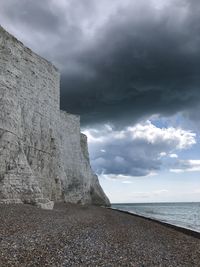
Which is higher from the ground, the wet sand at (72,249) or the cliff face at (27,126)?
the cliff face at (27,126)

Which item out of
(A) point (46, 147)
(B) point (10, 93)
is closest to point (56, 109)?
(A) point (46, 147)

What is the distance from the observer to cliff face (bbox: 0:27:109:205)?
20.7 m

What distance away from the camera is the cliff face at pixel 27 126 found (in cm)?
2070

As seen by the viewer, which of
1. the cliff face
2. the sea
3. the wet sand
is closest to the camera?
the wet sand

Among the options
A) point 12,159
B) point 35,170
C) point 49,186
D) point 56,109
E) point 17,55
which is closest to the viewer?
point 12,159

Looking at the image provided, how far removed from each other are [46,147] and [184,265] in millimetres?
23456

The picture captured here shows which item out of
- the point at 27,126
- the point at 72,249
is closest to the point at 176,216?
the point at 27,126

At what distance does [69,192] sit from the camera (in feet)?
147

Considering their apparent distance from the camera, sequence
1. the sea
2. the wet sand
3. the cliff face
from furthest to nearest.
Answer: the sea < the cliff face < the wet sand

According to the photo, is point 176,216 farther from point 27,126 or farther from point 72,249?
point 72,249

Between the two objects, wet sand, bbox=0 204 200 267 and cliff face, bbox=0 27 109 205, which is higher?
cliff face, bbox=0 27 109 205

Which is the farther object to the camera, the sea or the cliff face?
the sea

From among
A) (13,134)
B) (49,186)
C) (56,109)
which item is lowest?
(49,186)

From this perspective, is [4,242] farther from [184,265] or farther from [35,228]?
[184,265]
